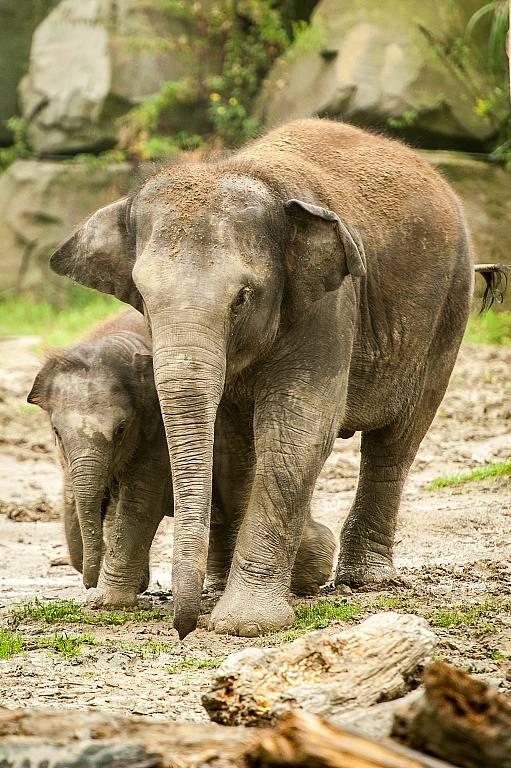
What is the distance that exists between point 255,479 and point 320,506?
3.97m

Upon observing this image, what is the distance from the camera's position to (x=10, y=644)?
6055 mm

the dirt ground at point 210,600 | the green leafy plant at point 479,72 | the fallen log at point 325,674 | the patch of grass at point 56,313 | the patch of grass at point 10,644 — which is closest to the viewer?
the fallen log at point 325,674

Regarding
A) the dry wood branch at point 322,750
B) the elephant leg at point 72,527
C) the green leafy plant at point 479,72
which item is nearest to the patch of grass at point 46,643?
the elephant leg at point 72,527

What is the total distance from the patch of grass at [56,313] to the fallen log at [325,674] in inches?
500

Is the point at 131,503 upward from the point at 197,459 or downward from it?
downward

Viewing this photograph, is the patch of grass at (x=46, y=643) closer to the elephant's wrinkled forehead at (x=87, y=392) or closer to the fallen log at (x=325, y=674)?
the elephant's wrinkled forehead at (x=87, y=392)

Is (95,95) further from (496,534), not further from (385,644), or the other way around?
(385,644)

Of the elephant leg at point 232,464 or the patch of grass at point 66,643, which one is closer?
the patch of grass at point 66,643

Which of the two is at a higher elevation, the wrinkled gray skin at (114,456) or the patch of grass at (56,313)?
the wrinkled gray skin at (114,456)

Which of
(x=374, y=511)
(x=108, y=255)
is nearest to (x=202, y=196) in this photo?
(x=108, y=255)

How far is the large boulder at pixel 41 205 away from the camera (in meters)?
19.7

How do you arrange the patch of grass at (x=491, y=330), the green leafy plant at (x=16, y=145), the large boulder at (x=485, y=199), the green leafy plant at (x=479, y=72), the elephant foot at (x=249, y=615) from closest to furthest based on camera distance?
the elephant foot at (x=249, y=615)
the patch of grass at (x=491, y=330)
the large boulder at (x=485, y=199)
the green leafy plant at (x=479, y=72)
the green leafy plant at (x=16, y=145)

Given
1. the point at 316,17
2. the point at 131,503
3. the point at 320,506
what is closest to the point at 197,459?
A: the point at 131,503

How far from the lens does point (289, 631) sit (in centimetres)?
634
